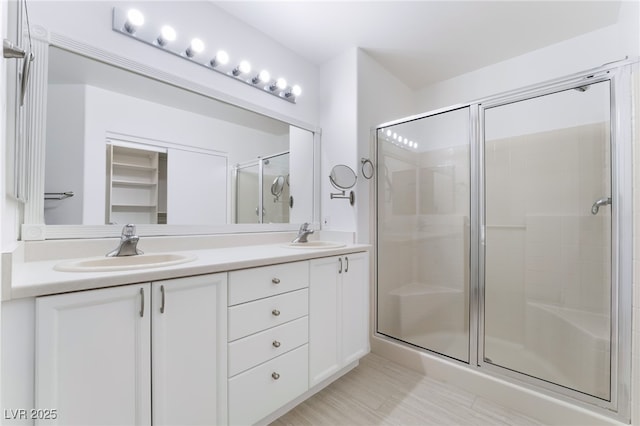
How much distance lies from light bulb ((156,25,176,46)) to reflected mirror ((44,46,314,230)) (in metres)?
0.24

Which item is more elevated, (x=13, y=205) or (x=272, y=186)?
(x=272, y=186)

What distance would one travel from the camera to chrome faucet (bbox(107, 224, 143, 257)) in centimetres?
124

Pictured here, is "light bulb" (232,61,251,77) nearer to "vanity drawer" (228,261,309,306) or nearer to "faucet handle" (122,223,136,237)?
"faucet handle" (122,223,136,237)

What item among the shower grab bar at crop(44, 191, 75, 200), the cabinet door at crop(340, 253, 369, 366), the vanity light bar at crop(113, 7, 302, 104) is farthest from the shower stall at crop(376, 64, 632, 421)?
the shower grab bar at crop(44, 191, 75, 200)

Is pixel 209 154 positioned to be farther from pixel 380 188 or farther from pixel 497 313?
pixel 497 313

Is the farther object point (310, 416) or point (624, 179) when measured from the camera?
point (310, 416)

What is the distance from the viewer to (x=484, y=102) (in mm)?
1786

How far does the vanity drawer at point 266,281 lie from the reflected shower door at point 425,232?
44.0 inches

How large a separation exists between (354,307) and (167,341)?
1.16 metres

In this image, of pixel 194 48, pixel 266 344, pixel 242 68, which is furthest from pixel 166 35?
pixel 266 344

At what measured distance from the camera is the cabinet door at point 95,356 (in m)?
0.75

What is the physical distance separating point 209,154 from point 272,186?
513 mm

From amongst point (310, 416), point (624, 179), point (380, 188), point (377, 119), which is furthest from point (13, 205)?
point (624, 179)

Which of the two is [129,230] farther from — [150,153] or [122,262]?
[150,153]
